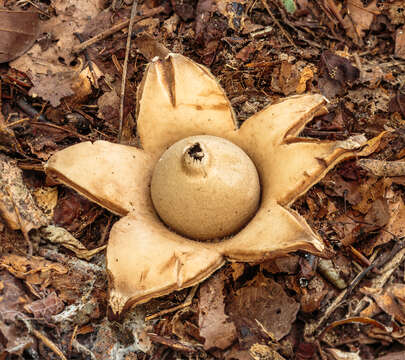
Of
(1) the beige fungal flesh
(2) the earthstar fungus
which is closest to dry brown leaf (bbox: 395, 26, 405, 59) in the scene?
(2) the earthstar fungus

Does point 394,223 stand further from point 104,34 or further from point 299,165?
point 104,34

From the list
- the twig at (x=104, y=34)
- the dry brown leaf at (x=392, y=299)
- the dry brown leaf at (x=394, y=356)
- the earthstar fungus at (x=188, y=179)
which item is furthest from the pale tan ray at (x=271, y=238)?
the twig at (x=104, y=34)

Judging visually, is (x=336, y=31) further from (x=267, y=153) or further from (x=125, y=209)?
(x=125, y=209)

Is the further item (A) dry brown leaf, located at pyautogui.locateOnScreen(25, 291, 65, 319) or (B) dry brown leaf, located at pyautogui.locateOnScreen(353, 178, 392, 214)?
(B) dry brown leaf, located at pyautogui.locateOnScreen(353, 178, 392, 214)

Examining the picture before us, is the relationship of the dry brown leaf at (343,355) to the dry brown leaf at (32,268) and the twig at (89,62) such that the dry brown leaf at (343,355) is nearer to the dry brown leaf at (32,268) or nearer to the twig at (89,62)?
the dry brown leaf at (32,268)

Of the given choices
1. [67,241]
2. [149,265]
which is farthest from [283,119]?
[67,241]

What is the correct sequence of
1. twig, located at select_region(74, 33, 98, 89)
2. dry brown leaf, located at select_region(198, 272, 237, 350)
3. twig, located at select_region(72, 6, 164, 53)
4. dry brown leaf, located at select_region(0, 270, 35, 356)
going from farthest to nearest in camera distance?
twig, located at select_region(72, 6, 164, 53), twig, located at select_region(74, 33, 98, 89), dry brown leaf, located at select_region(198, 272, 237, 350), dry brown leaf, located at select_region(0, 270, 35, 356)

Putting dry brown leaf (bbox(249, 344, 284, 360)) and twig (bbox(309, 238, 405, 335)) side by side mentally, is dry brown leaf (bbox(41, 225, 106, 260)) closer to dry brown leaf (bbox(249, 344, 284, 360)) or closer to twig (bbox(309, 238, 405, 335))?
dry brown leaf (bbox(249, 344, 284, 360))
